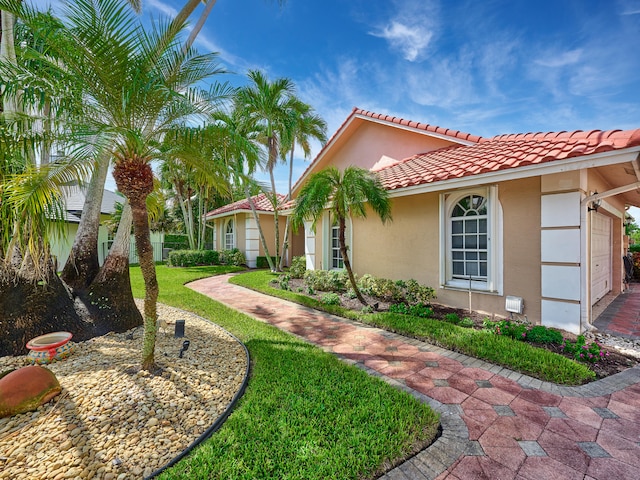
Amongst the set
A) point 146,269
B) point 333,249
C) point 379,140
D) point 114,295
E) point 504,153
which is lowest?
point 114,295

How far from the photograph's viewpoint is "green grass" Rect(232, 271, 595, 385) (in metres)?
4.14

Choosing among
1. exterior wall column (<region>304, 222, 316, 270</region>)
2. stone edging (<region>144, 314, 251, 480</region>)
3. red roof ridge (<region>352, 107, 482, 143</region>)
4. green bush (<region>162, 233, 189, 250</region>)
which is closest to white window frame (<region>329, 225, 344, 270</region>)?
exterior wall column (<region>304, 222, 316, 270</region>)

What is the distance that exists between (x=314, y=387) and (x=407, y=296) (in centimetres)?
525

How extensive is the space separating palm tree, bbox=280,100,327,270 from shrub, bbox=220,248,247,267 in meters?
5.51

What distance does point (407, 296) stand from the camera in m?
8.27

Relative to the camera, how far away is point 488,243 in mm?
6977

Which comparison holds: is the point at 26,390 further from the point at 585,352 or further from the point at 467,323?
the point at 585,352

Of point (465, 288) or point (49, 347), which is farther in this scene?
point (465, 288)

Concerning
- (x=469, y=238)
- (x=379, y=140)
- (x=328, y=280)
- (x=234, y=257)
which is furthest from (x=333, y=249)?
(x=234, y=257)

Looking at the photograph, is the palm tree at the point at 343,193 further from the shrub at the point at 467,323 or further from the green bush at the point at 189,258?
the green bush at the point at 189,258

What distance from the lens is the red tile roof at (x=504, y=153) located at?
5.00 m

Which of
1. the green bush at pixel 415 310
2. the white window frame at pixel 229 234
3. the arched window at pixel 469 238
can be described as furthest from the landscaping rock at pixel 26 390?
the white window frame at pixel 229 234

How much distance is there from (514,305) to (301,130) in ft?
41.2

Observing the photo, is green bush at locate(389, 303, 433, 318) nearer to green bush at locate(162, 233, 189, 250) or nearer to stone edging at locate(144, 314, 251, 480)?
stone edging at locate(144, 314, 251, 480)
